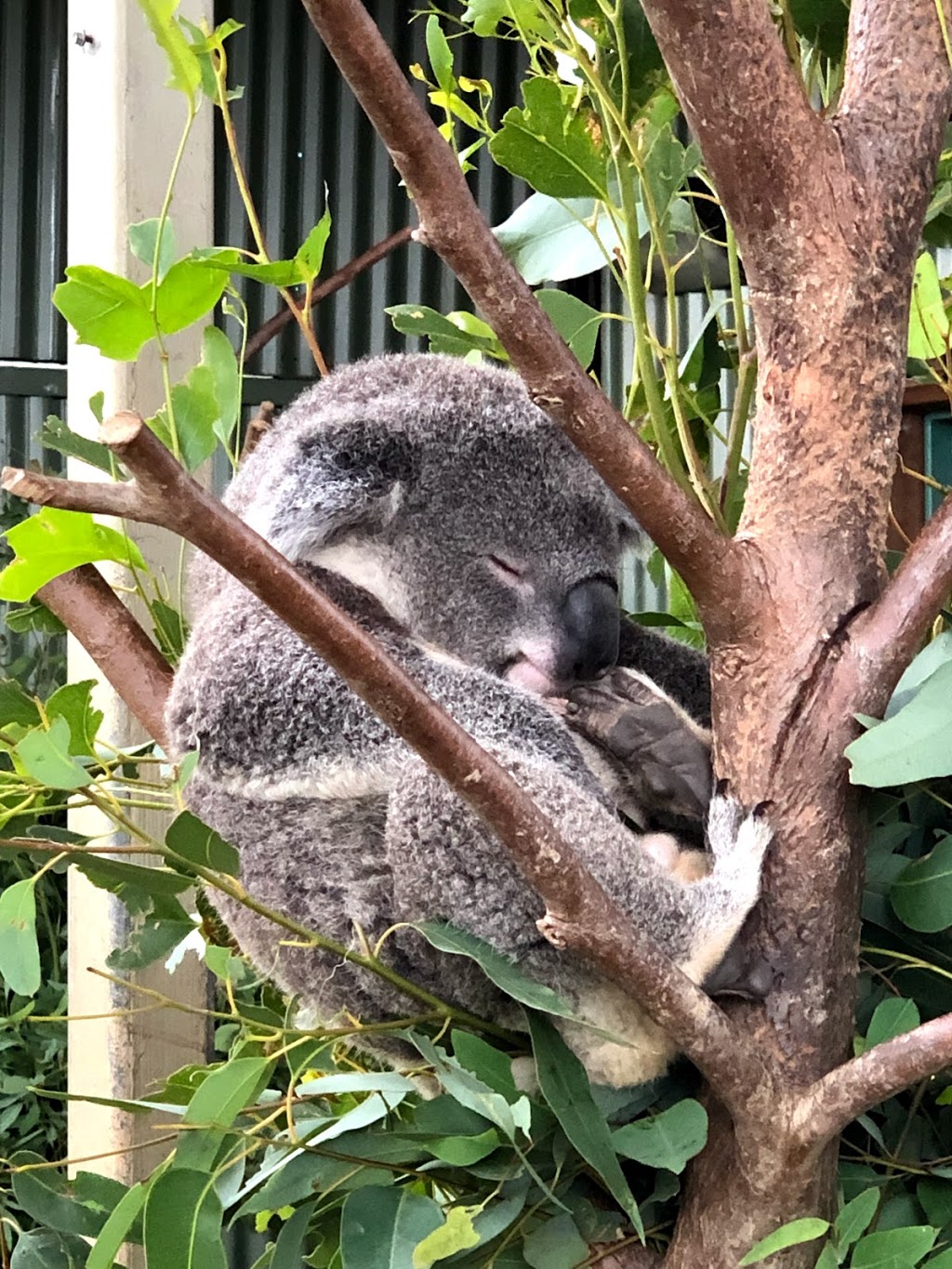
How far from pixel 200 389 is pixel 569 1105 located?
68cm

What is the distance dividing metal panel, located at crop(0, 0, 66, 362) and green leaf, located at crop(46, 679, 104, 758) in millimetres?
3243

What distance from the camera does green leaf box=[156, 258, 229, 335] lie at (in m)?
0.94

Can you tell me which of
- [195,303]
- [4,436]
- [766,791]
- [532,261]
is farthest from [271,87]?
[766,791]

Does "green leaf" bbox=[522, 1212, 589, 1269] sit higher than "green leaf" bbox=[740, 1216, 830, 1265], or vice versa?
"green leaf" bbox=[740, 1216, 830, 1265]

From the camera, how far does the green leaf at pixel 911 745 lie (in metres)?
0.82

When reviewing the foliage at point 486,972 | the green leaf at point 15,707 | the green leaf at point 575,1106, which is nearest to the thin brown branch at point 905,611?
the foliage at point 486,972

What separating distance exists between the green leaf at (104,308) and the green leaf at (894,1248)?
0.81 m

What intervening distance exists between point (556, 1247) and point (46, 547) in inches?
24.3

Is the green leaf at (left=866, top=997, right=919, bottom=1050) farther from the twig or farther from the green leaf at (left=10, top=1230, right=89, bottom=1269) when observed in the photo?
the twig

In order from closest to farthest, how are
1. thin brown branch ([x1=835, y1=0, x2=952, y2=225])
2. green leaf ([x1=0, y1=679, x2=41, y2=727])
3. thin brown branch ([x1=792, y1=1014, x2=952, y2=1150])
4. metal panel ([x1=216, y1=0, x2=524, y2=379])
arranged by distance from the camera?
thin brown branch ([x1=792, y1=1014, x2=952, y2=1150])
thin brown branch ([x1=835, y1=0, x2=952, y2=225])
green leaf ([x1=0, y1=679, x2=41, y2=727])
metal panel ([x1=216, y1=0, x2=524, y2=379])

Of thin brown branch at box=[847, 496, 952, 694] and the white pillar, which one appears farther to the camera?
the white pillar

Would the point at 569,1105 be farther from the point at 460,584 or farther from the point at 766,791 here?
the point at 460,584

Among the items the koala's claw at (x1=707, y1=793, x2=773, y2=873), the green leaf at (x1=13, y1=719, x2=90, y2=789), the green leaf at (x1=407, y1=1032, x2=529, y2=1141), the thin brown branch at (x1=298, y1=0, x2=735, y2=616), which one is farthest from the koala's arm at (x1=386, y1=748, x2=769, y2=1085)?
the green leaf at (x1=13, y1=719, x2=90, y2=789)

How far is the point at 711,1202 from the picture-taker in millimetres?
929
